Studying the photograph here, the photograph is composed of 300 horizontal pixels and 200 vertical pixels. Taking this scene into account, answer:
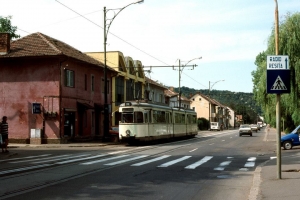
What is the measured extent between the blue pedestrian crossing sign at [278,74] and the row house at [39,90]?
24.3 meters

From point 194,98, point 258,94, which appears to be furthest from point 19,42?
point 194,98

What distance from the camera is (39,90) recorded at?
3400 cm

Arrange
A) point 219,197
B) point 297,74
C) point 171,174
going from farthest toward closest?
point 297,74 → point 171,174 → point 219,197

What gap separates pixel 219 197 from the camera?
30.4 feet

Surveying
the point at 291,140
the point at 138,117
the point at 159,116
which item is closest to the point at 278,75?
the point at 291,140

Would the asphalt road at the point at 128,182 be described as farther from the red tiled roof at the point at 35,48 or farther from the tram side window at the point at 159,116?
the red tiled roof at the point at 35,48

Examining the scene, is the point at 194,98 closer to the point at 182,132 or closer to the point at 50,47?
the point at 182,132

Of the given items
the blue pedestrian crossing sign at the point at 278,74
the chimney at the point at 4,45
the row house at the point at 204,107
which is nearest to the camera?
the blue pedestrian crossing sign at the point at 278,74

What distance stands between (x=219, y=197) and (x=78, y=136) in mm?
27832

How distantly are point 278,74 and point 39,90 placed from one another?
1031 inches

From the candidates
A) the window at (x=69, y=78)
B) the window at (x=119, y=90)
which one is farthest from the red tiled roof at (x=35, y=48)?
the window at (x=119, y=90)

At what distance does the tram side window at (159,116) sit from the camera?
32469mm

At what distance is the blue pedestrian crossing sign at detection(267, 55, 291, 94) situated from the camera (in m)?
10.7

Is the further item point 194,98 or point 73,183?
point 194,98
